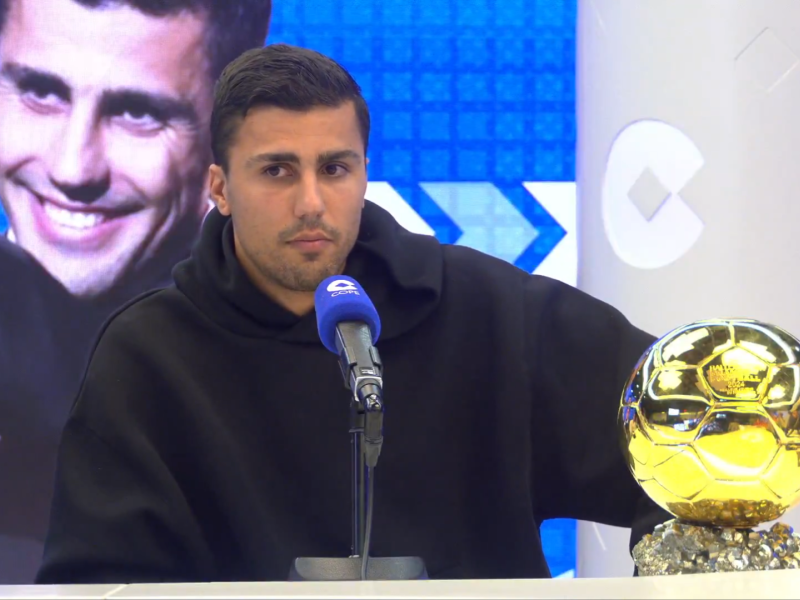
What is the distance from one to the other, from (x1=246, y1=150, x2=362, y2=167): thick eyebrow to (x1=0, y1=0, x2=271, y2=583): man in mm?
813

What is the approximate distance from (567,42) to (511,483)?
1.44 meters

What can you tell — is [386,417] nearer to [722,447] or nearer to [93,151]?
[722,447]

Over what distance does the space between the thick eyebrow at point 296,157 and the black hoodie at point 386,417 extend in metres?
0.19

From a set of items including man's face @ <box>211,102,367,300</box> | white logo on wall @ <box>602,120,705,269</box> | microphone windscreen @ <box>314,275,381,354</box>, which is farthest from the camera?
white logo on wall @ <box>602,120,705,269</box>

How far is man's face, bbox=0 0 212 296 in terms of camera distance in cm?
271

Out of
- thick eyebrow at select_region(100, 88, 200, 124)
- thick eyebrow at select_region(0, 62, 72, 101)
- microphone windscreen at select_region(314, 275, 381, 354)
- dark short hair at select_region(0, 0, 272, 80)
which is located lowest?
microphone windscreen at select_region(314, 275, 381, 354)

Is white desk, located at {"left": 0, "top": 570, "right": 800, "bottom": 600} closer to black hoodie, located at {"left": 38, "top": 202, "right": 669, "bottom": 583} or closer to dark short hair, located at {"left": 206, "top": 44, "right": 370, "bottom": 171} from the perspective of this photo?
black hoodie, located at {"left": 38, "top": 202, "right": 669, "bottom": 583}

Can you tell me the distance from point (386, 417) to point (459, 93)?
1.17 m

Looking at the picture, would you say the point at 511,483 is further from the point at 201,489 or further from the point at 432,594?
the point at 432,594

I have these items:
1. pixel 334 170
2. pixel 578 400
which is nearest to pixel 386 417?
pixel 578 400

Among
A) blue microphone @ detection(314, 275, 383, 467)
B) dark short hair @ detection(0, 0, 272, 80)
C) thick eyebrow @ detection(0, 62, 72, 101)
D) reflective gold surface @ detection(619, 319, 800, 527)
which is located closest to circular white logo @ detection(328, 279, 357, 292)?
blue microphone @ detection(314, 275, 383, 467)

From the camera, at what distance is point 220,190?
215cm

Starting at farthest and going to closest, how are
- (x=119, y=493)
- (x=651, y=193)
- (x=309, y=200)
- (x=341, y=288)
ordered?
(x=651, y=193), (x=309, y=200), (x=119, y=493), (x=341, y=288)

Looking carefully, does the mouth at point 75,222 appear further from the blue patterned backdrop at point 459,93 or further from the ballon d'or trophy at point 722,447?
the ballon d'or trophy at point 722,447
